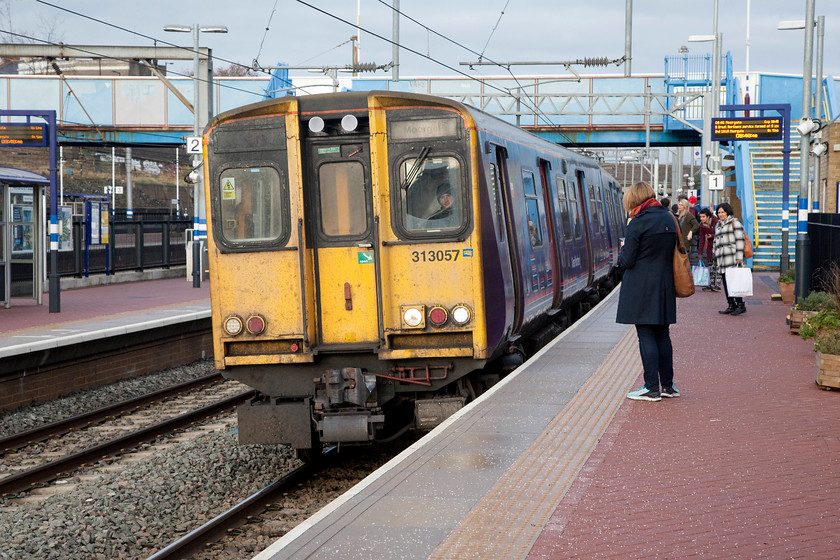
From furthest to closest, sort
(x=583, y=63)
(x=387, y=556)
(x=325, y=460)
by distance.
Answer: (x=583, y=63)
(x=325, y=460)
(x=387, y=556)

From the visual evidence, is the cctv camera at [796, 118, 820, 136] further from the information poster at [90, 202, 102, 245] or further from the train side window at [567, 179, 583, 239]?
the information poster at [90, 202, 102, 245]

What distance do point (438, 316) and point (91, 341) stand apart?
24.9 feet

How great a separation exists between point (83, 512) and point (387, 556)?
4.07 m

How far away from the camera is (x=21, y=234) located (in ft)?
59.9

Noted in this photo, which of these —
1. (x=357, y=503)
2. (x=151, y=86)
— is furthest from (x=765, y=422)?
(x=151, y=86)

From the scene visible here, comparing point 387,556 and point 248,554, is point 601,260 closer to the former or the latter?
point 248,554

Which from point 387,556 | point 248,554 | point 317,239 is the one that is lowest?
point 248,554

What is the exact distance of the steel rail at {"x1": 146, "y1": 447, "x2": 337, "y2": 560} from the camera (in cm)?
711

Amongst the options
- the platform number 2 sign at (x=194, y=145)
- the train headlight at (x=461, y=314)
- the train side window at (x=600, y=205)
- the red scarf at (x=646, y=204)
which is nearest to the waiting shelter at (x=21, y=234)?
the platform number 2 sign at (x=194, y=145)

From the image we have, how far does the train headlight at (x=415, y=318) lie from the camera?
27.4 ft

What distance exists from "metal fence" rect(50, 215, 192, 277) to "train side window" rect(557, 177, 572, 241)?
44.2 ft

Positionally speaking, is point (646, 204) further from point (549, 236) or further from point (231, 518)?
point (231, 518)

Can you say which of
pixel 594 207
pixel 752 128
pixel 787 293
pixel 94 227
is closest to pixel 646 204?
pixel 594 207

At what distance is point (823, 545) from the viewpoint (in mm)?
5031
